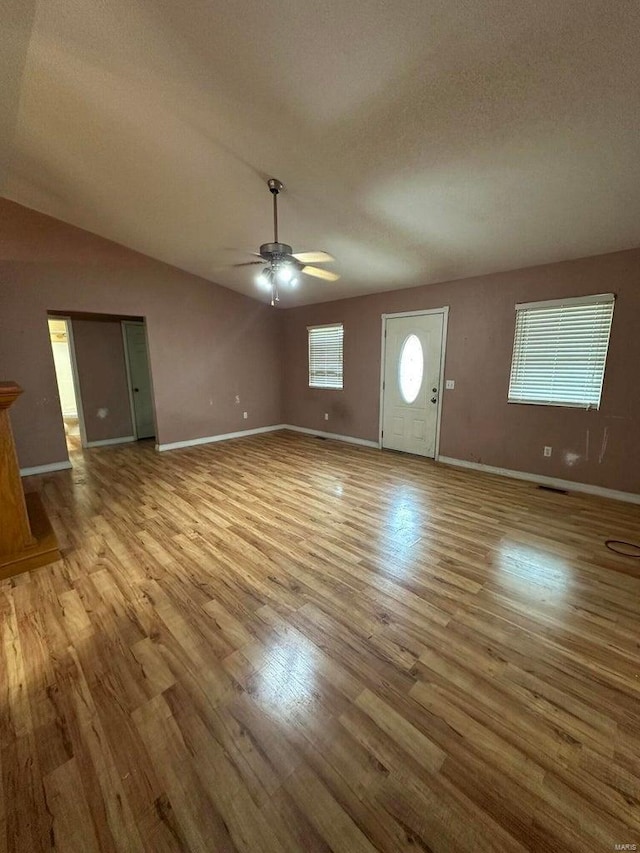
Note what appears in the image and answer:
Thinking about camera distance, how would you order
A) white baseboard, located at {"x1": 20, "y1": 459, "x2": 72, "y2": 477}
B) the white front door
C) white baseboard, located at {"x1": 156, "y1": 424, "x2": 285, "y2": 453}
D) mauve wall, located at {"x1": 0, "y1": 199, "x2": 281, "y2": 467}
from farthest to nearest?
1. white baseboard, located at {"x1": 156, "y1": 424, "x2": 285, "y2": 453}
2. the white front door
3. white baseboard, located at {"x1": 20, "y1": 459, "x2": 72, "y2": 477}
4. mauve wall, located at {"x1": 0, "y1": 199, "x2": 281, "y2": 467}

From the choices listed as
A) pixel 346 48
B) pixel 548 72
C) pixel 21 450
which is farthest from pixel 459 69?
pixel 21 450

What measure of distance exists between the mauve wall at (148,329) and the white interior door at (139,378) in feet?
2.92

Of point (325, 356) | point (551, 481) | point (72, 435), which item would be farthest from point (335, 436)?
point (72, 435)

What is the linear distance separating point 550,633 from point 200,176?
13.8 ft

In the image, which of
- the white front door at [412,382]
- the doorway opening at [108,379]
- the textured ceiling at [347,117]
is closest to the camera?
the textured ceiling at [347,117]

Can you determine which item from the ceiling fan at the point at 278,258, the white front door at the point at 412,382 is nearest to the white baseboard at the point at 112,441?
the ceiling fan at the point at 278,258

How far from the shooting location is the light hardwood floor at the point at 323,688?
1.05 metres

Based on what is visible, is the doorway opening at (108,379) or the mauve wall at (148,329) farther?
the doorway opening at (108,379)

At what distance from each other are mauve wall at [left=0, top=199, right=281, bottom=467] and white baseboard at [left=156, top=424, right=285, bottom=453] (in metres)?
0.07

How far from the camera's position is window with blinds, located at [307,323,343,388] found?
19.6 feet

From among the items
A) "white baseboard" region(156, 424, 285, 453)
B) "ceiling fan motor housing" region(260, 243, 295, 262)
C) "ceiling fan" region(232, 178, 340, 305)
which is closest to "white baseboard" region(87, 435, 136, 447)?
"white baseboard" region(156, 424, 285, 453)

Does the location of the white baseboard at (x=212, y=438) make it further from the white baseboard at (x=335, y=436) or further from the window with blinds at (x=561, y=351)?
the window with blinds at (x=561, y=351)

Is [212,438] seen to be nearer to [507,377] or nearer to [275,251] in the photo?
[275,251]

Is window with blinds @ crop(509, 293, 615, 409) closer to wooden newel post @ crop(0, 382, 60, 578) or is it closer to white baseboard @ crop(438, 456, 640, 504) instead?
white baseboard @ crop(438, 456, 640, 504)
